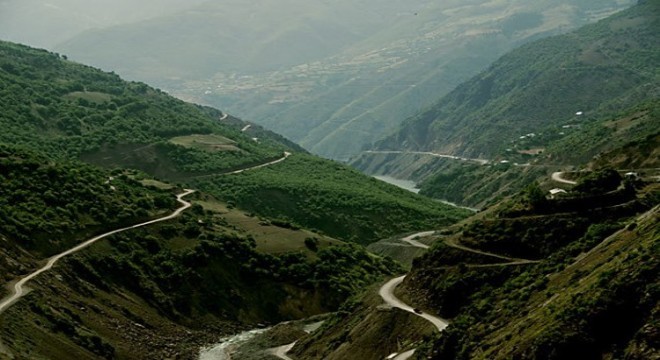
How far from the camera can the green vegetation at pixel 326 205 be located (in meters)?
159

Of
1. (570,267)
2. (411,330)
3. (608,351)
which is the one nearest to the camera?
(608,351)

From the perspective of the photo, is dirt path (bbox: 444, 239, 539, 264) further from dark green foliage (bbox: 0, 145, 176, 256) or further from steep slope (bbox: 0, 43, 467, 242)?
steep slope (bbox: 0, 43, 467, 242)

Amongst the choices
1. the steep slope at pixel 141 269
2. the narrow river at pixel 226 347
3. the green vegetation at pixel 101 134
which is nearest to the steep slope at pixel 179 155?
the green vegetation at pixel 101 134

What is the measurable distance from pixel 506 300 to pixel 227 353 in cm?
3044

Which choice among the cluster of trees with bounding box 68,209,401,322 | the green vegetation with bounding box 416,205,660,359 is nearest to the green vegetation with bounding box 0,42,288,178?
the cluster of trees with bounding box 68,209,401,322

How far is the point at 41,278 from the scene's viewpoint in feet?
264

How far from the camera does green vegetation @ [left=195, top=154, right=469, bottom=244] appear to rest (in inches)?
6275

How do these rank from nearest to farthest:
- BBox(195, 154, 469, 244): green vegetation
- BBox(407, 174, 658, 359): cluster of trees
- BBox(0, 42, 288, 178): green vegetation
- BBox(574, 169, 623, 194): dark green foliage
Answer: BBox(407, 174, 658, 359): cluster of trees, BBox(574, 169, 623, 194): dark green foliage, BBox(195, 154, 469, 244): green vegetation, BBox(0, 42, 288, 178): green vegetation

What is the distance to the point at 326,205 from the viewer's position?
163875 millimetres

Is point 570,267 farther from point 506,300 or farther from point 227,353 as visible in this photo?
point 227,353

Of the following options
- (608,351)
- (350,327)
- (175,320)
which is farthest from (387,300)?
(608,351)

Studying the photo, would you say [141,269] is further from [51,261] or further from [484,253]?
[484,253]

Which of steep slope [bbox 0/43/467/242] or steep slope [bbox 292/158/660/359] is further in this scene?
steep slope [bbox 0/43/467/242]

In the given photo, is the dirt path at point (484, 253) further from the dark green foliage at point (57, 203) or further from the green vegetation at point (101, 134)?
the green vegetation at point (101, 134)
